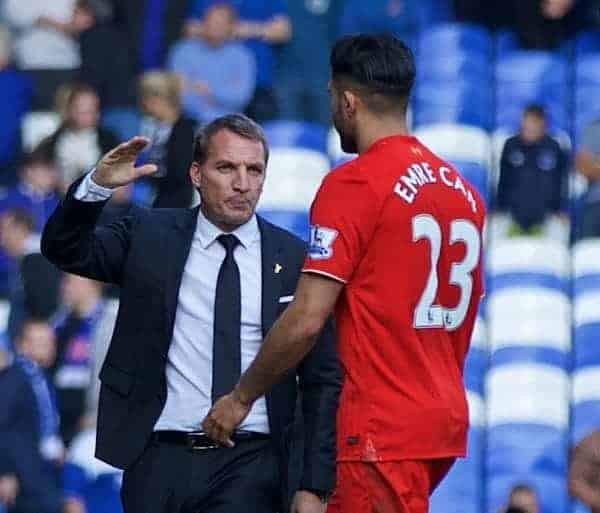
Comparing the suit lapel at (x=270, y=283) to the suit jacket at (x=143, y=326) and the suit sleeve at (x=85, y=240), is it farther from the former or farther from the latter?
the suit sleeve at (x=85, y=240)

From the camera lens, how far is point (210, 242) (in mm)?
5320

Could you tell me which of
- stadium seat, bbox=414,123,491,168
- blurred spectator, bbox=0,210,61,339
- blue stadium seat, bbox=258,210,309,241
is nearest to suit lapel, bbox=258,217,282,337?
blurred spectator, bbox=0,210,61,339

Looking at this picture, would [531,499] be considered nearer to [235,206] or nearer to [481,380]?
[481,380]

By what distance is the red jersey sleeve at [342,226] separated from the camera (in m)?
4.62

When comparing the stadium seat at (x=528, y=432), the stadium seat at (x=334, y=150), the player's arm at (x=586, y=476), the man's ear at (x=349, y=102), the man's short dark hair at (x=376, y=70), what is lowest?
the stadium seat at (x=528, y=432)

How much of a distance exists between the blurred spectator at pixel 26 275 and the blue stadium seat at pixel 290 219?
4.57 ft

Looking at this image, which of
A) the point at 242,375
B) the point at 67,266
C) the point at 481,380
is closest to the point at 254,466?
the point at 242,375

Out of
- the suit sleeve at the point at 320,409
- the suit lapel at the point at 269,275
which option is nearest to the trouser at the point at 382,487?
the suit sleeve at the point at 320,409

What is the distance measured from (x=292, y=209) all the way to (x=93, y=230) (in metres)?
6.53

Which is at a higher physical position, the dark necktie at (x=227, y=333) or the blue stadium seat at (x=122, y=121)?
the blue stadium seat at (x=122, y=121)

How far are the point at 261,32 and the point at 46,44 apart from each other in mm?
1455

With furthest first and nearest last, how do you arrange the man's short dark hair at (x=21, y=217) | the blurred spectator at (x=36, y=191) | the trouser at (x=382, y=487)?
Result: the blurred spectator at (x=36, y=191), the man's short dark hair at (x=21, y=217), the trouser at (x=382, y=487)

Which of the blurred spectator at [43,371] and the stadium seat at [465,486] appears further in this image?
the blurred spectator at [43,371]

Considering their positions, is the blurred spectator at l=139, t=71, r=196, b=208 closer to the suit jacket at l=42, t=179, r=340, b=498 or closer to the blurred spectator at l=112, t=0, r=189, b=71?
the blurred spectator at l=112, t=0, r=189, b=71
